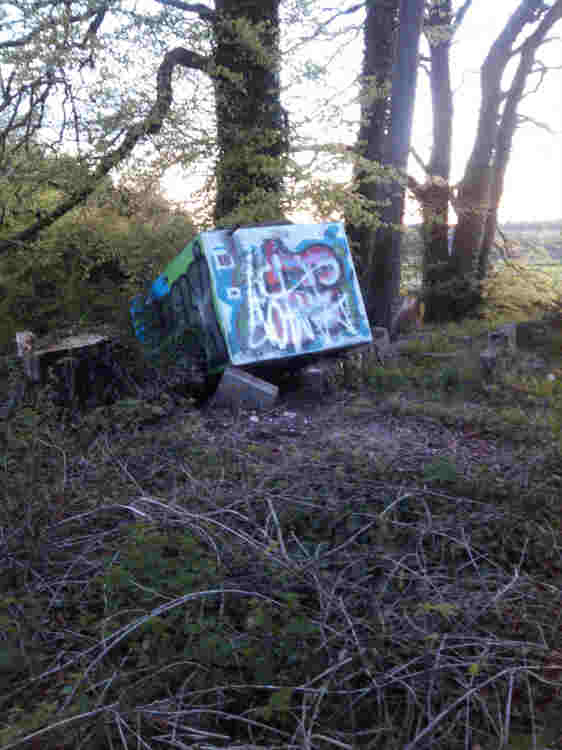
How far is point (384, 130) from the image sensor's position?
443 inches

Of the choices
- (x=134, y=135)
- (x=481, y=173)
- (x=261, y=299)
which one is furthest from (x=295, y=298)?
(x=481, y=173)

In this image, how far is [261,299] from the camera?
22.7ft

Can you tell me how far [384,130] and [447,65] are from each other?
402 centimetres

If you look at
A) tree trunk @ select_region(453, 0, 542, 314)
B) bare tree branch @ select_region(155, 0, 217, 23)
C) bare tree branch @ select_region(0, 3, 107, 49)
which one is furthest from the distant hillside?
bare tree branch @ select_region(0, 3, 107, 49)

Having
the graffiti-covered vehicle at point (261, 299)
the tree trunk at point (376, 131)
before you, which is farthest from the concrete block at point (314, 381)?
the tree trunk at point (376, 131)

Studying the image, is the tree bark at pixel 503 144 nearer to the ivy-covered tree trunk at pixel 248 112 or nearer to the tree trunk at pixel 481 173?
the tree trunk at pixel 481 173

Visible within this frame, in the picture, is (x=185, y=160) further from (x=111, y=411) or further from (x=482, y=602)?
(x=482, y=602)

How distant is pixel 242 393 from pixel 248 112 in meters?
4.30

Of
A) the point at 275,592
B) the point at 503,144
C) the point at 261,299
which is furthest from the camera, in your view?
the point at 503,144

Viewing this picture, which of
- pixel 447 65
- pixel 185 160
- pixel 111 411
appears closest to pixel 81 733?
pixel 111 411

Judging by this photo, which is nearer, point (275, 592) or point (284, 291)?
point (275, 592)

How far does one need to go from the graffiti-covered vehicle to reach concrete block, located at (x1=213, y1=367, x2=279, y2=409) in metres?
0.22

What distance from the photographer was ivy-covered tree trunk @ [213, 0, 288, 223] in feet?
27.3

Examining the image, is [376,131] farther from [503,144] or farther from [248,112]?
[503,144]
